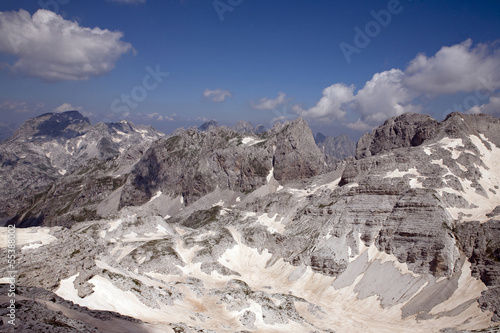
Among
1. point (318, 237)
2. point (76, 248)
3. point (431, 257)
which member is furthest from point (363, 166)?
point (76, 248)

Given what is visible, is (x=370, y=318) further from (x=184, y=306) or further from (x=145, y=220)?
(x=145, y=220)

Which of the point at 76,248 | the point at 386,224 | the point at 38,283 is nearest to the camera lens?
the point at 38,283

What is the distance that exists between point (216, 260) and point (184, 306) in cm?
6417

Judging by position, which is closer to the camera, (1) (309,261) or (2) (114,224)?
(1) (309,261)

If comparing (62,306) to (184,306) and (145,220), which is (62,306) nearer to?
(184,306)

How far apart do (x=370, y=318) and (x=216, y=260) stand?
67183mm

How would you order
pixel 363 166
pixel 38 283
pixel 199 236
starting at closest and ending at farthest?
1. pixel 38 283
2. pixel 199 236
3. pixel 363 166

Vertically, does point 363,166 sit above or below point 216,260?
above

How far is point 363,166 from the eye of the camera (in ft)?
580

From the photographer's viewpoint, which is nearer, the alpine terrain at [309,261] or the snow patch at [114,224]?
the alpine terrain at [309,261]

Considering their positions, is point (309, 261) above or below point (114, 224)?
below

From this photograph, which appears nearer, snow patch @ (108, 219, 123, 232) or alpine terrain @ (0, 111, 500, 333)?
alpine terrain @ (0, 111, 500, 333)

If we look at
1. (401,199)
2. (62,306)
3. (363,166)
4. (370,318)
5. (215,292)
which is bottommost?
(370,318)

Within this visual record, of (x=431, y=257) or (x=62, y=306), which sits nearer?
(x=62, y=306)
